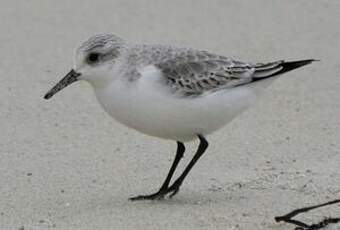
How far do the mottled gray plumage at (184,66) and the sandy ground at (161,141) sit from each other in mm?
692

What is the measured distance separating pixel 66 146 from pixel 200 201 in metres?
1.57

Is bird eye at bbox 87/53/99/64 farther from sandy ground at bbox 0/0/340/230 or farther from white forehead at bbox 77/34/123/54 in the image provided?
sandy ground at bbox 0/0/340/230

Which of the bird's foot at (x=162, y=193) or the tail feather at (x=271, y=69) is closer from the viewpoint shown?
the bird's foot at (x=162, y=193)

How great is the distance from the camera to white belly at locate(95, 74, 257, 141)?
6055mm

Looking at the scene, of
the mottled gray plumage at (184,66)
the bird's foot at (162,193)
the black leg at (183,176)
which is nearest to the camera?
the mottled gray plumage at (184,66)

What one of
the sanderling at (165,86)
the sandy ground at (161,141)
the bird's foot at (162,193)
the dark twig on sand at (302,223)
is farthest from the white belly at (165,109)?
the dark twig on sand at (302,223)

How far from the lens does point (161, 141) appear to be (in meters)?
7.74

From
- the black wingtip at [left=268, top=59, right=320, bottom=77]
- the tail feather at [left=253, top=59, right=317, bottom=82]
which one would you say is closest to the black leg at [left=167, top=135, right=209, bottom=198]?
the tail feather at [left=253, top=59, right=317, bottom=82]

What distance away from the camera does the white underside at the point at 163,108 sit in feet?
19.9

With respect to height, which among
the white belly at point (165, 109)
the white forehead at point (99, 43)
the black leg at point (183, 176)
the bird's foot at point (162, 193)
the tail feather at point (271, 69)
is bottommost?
the bird's foot at point (162, 193)

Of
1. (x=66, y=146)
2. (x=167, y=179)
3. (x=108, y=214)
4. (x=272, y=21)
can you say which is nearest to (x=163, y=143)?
(x=66, y=146)

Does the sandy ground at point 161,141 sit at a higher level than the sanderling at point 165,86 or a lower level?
lower

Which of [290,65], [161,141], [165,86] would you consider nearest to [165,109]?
[165,86]

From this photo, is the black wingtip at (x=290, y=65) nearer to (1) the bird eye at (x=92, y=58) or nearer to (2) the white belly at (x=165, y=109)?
(2) the white belly at (x=165, y=109)
